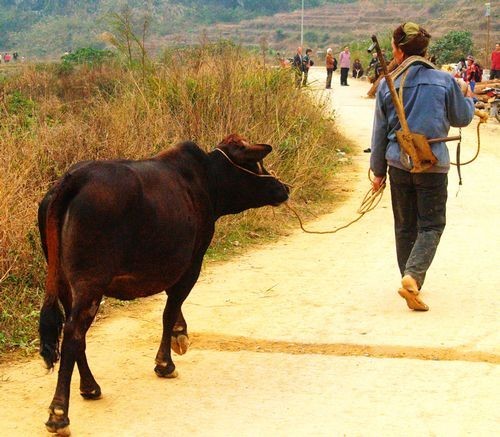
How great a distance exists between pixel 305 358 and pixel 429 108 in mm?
2097

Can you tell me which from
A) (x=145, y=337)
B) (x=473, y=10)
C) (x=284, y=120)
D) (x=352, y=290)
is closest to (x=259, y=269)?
(x=352, y=290)

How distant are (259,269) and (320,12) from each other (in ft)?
296

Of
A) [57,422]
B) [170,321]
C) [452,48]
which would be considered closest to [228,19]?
[452,48]

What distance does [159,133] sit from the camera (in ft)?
33.6

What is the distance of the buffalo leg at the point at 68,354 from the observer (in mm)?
4617

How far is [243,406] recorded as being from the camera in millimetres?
5062

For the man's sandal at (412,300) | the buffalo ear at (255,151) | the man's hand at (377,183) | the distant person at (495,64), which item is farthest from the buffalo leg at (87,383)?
the distant person at (495,64)

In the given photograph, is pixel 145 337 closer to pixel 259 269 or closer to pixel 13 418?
pixel 13 418

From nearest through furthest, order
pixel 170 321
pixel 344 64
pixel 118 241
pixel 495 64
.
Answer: pixel 118 241 → pixel 170 321 → pixel 495 64 → pixel 344 64

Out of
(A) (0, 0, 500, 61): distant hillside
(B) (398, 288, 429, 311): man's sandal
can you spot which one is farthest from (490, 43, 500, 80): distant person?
(A) (0, 0, 500, 61): distant hillside

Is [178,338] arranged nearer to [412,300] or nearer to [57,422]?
[57,422]

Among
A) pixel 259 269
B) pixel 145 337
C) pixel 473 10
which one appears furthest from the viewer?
pixel 473 10

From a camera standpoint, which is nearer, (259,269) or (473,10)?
(259,269)

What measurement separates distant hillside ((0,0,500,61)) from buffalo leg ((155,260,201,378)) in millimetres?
60699
